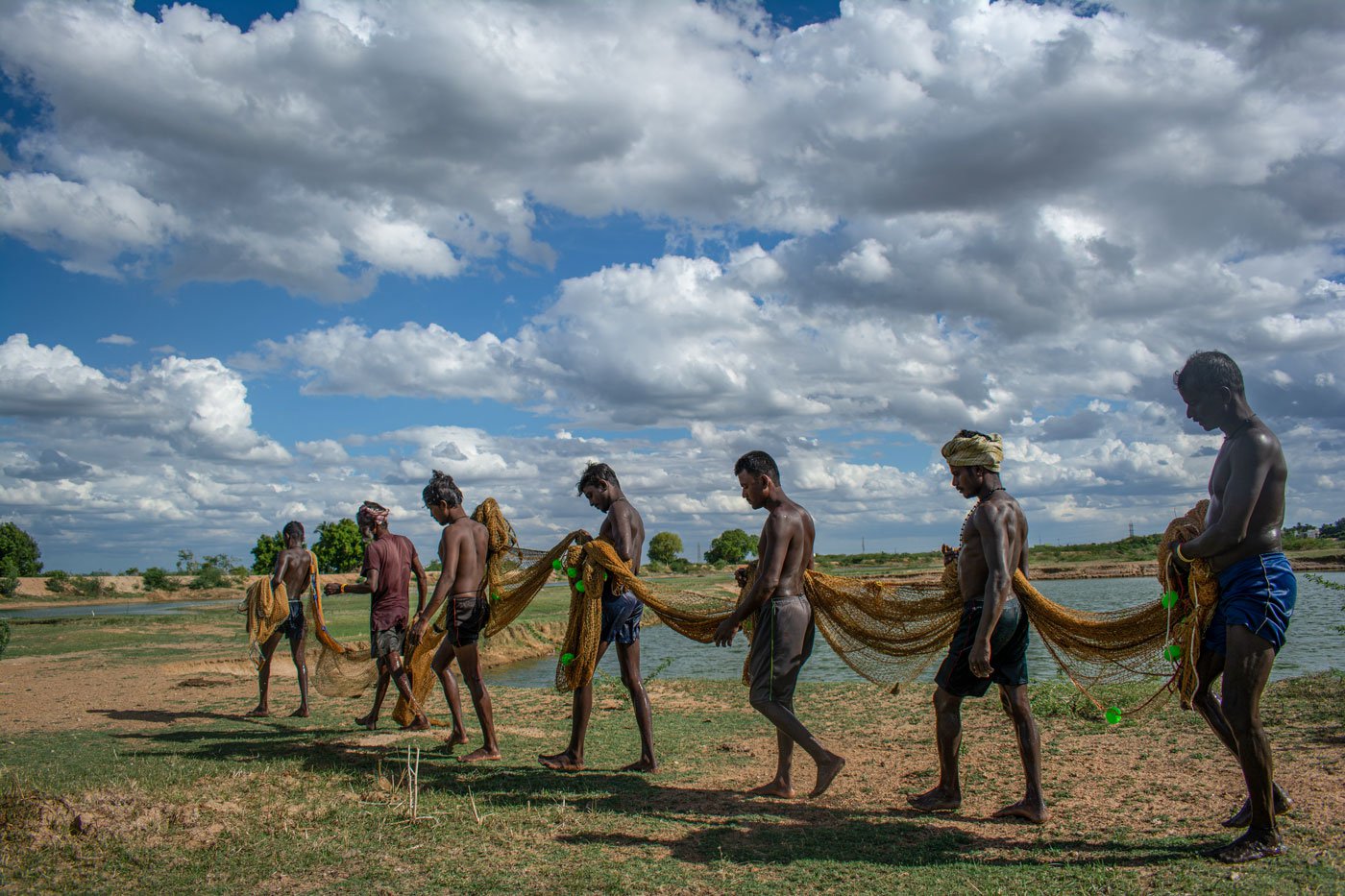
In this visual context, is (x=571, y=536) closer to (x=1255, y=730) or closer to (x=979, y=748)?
(x=979, y=748)

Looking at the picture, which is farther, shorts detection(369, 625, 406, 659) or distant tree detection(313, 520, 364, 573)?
distant tree detection(313, 520, 364, 573)

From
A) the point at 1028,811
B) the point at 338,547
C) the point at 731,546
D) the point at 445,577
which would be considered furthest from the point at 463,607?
the point at 731,546

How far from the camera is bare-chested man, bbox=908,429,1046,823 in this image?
216 inches

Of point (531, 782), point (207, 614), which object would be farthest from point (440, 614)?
point (207, 614)

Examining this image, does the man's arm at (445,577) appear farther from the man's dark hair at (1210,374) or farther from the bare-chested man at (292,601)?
the man's dark hair at (1210,374)

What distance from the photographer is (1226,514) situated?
4777 millimetres

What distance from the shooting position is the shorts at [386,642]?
9172 mm

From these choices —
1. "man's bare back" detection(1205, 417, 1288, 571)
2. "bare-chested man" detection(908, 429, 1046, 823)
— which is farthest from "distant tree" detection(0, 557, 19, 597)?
"man's bare back" detection(1205, 417, 1288, 571)

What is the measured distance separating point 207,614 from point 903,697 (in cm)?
3153

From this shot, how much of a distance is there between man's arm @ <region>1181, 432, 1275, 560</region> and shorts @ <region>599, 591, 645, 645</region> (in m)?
4.13

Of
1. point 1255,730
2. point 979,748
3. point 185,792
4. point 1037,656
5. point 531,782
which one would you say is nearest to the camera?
point 1255,730

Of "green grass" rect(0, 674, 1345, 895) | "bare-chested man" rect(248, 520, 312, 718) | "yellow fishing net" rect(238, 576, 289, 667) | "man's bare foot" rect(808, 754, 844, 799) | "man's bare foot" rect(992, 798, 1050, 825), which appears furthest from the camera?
"bare-chested man" rect(248, 520, 312, 718)

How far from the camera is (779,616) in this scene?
6.24 m

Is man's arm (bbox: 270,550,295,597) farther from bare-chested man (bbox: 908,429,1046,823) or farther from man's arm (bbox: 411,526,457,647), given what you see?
bare-chested man (bbox: 908,429,1046,823)
